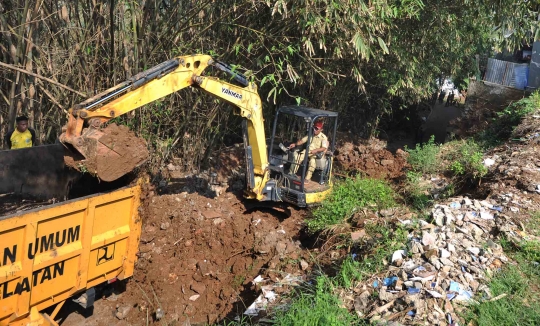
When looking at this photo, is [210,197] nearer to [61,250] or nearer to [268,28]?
[268,28]

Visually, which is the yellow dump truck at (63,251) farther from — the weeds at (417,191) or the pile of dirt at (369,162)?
the pile of dirt at (369,162)

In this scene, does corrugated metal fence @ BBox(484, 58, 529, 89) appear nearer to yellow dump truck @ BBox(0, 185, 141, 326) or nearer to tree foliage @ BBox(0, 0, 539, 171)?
Result: tree foliage @ BBox(0, 0, 539, 171)

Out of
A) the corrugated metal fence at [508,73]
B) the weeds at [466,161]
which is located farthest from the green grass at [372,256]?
the corrugated metal fence at [508,73]

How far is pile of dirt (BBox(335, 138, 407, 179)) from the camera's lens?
1020 centimetres

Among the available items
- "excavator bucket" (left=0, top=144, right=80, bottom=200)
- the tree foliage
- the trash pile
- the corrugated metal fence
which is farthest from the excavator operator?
the corrugated metal fence

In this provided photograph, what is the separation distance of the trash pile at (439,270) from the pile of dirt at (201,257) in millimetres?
1499

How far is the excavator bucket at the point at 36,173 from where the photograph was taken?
4859 millimetres

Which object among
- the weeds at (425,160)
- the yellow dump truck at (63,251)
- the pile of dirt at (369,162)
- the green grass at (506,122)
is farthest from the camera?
the green grass at (506,122)

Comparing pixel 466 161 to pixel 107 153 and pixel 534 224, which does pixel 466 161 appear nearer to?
pixel 534 224

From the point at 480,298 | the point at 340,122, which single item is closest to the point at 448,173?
the point at 340,122

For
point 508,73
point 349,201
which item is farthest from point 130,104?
point 508,73

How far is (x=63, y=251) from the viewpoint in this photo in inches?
164

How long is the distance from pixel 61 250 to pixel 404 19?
22.8ft

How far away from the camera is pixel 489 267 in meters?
4.71
